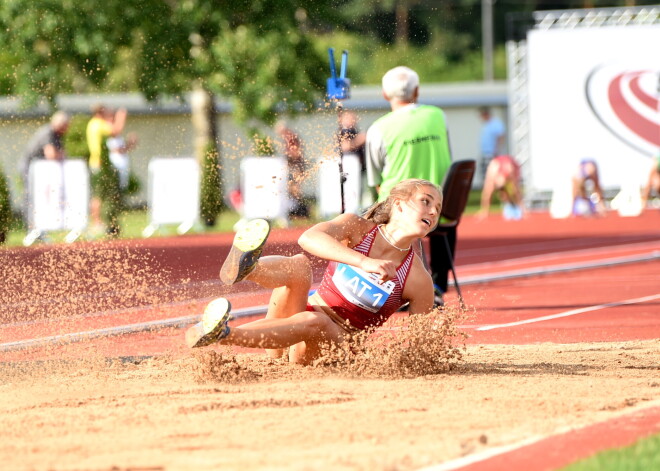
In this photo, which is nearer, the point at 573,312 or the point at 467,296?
the point at 573,312

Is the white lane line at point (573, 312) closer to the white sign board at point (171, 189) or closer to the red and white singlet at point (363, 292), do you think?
the red and white singlet at point (363, 292)

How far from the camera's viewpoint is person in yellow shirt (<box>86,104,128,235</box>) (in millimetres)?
17625

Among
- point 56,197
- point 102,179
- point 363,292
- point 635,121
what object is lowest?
point 363,292

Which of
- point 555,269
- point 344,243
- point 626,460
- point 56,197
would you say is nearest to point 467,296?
point 555,269

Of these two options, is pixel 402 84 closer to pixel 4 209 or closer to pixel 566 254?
pixel 566 254

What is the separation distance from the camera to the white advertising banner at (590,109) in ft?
82.1

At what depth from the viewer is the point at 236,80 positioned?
2547cm

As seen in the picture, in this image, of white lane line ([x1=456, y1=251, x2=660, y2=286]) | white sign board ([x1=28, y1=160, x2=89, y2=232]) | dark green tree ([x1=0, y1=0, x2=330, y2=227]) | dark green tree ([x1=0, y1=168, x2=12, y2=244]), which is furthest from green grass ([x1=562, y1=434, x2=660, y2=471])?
dark green tree ([x1=0, y1=0, x2=330, y2=227])

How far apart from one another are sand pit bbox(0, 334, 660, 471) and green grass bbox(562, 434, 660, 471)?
1.29ft

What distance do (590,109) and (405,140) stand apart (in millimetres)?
16768

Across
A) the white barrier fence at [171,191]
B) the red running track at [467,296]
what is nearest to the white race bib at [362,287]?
the red running track at [467,296]

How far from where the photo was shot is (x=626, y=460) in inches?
169

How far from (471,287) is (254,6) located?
1290 centimetres

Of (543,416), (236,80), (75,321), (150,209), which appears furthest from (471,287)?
(236,80)
